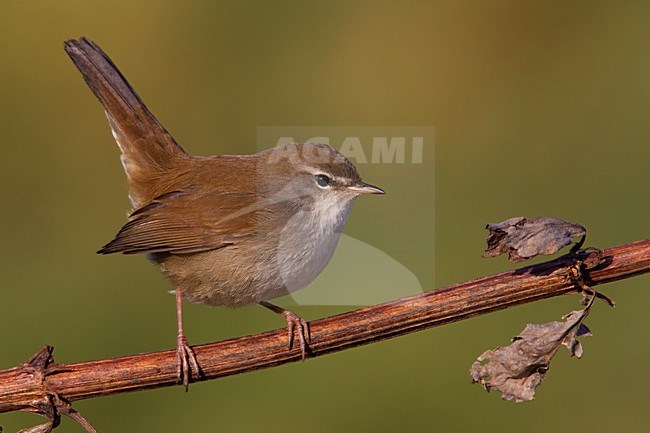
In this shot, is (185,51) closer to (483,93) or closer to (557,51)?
(483,93)

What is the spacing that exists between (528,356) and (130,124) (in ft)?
8.18

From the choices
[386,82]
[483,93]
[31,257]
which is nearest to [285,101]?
[386,82]

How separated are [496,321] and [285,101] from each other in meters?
1.91

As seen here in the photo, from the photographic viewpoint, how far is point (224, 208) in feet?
12.7

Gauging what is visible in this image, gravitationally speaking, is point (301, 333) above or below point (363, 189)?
below

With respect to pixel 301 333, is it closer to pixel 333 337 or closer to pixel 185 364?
pixel 333 337

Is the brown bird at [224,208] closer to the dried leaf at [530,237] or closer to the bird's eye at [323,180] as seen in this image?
the bird's eye at [323,180]

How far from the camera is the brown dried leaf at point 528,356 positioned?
2.45 meters

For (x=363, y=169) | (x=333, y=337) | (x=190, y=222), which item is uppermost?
(x=363, y=169)

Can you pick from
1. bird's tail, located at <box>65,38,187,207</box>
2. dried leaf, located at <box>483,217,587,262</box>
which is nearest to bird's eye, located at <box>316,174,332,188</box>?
bird's tail, located at <box>65,38,187,207</box>

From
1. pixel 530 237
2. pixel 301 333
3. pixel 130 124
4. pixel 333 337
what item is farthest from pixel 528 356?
pixel 130 124

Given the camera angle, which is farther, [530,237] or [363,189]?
[363,189]

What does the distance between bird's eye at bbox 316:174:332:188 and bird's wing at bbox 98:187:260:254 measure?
0.30 meters

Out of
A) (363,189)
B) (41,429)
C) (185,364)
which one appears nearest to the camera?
(41,429)
